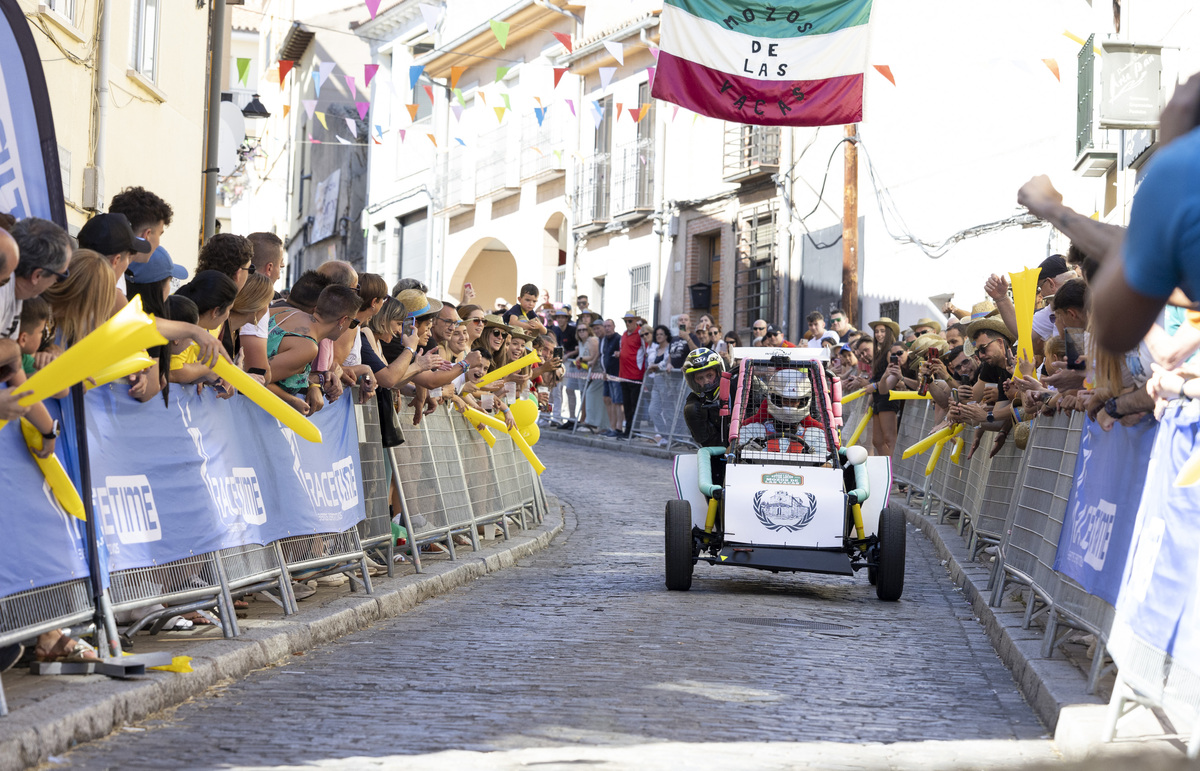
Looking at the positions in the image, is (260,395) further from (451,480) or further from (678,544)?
(451,480)

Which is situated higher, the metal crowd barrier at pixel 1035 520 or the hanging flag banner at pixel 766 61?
the hanging flag banner at pixel 766 61

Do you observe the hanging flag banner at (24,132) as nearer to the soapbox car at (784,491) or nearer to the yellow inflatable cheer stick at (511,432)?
the soapbox car at (784,491)

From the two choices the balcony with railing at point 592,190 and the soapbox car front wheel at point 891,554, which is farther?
the balcony with railing at point 592,190

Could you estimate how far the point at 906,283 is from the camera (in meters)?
23.8

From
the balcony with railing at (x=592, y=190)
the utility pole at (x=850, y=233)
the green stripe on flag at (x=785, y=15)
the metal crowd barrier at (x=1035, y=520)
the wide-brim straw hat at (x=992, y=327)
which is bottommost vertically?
the metal crowd barrier at (x=1035, y=520)

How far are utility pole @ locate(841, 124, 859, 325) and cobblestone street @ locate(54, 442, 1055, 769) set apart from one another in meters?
14.0

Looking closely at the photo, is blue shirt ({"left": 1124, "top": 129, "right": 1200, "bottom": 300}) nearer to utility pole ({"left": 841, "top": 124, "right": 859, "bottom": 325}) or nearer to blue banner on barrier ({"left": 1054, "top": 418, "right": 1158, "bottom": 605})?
blue banner on barrier ({"left": 1054, "top": 418, "right": 1158, "bottom": 605})

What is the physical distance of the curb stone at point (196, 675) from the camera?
16.1 ft

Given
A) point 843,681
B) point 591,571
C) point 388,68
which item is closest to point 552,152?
point 388,68

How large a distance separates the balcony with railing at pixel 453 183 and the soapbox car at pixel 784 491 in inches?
1196

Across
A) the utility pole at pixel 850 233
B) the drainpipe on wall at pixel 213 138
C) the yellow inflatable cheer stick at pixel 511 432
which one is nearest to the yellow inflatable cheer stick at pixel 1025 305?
the yellow inflatable cheer stick at pixel 511 432

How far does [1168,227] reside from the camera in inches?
100

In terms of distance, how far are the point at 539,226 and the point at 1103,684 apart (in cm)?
3224

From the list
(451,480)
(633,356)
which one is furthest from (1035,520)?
(633,356)
